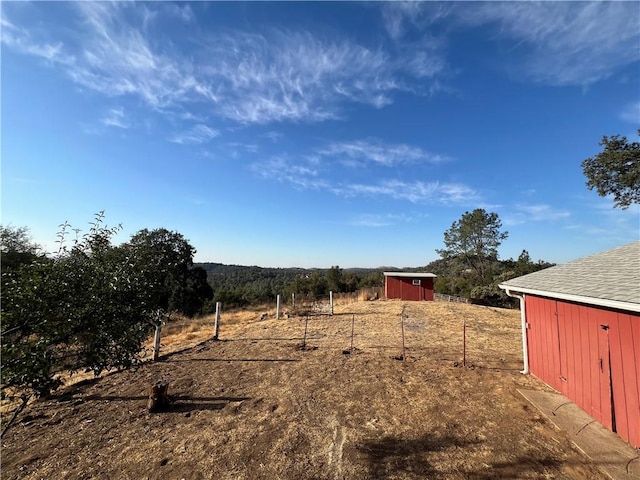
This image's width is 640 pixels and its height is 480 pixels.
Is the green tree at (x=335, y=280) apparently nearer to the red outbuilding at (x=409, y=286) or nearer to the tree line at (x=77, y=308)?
the red outbuilding at (x=409, y=286)

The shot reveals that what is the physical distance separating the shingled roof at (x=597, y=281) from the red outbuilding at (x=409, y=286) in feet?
58.0

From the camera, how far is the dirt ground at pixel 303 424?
442 centimetres

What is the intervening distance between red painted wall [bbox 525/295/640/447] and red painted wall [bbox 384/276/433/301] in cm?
1871

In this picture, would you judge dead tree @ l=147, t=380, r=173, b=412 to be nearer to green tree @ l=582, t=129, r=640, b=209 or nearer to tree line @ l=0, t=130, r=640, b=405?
tree line @ l=0, t=130, r=640, b=405

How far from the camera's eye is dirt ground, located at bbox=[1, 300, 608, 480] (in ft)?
14.5

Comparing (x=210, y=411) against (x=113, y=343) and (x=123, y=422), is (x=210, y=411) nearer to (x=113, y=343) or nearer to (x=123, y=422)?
(x=123, y=422)

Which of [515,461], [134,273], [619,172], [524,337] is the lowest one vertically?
[515,461]

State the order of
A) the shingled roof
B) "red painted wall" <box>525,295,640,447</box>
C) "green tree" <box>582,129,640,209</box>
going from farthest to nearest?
"green tree" <box>582,129,640,209</box> < the shingled roof < "red painted wall" <box>525,295,640,447</box>

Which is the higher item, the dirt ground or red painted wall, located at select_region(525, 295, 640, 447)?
red painted wall, located at select_region(525, 295, 640, 447)

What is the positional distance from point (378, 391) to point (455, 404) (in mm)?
1647

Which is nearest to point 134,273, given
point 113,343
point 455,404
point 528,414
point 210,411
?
point 113,343

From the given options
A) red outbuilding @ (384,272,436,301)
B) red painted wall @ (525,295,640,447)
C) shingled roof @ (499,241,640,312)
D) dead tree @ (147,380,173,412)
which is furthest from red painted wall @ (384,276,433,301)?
dead tree @ (147,380,173,412)

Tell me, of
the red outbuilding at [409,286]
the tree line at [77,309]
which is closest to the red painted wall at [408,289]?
the red outbuilding at [409,286]

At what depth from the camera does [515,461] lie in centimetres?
444
